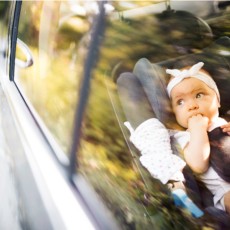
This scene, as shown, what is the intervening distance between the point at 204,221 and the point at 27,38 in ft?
4.78

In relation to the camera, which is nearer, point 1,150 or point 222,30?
point 222,30

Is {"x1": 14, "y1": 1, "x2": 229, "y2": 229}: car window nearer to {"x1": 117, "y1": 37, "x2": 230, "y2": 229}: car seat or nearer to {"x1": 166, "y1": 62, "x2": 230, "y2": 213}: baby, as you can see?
{"x1": 117, "y1": 37, "x2": 230, "y2": 229}: car seat

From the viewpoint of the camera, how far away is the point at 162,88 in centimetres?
113

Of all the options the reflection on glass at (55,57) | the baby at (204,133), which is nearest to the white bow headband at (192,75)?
the baby at (204,133)

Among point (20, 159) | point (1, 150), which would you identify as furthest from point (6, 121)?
point (20, 159)

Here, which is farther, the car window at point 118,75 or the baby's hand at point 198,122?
the car window at point 118,75

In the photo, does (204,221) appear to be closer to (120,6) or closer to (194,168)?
(194,168)

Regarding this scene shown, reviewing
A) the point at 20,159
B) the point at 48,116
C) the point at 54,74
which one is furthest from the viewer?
the point at 20,159

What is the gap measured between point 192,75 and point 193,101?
A: 0.29ft

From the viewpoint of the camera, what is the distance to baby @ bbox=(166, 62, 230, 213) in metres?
1.02

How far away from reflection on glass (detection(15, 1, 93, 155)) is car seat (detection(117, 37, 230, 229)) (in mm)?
185

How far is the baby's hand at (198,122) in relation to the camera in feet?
3.39

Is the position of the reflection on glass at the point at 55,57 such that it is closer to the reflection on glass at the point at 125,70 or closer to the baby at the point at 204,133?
the reflection on glass at the point at 125,70

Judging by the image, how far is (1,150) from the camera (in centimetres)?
203
